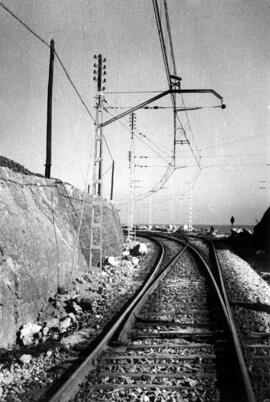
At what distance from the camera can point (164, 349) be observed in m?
5.47

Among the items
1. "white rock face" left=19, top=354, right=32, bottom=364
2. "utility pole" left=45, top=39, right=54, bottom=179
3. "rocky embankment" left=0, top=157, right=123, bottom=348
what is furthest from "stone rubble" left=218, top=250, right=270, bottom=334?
"utility pole" left=45, top=39, right=54, bottom=179

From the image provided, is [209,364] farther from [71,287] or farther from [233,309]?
[71,287]

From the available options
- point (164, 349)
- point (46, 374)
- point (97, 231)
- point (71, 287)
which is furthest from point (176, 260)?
point (46, 374)

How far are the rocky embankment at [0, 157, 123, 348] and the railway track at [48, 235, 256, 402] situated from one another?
189cm

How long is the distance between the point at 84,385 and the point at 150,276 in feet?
24.6

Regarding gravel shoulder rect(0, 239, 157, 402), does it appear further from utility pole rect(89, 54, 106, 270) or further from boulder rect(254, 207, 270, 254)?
boulder rect(254, 207, 270, 254)

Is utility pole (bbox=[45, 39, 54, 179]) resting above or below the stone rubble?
above

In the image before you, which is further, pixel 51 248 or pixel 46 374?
pixel 51 248

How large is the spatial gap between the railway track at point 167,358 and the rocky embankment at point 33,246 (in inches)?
74.6

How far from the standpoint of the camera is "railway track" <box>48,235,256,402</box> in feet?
13.3

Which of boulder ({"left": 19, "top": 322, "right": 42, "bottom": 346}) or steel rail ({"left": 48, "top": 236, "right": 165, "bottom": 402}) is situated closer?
steel rail ({"left": 48, "top": 236, "right": 165, "bottom": 402})

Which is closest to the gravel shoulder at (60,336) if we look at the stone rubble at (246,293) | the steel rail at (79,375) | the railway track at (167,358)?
the steel rail at (79,375)

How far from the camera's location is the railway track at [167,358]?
13.3ft

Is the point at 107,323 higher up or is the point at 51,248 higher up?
the point at 51,248
